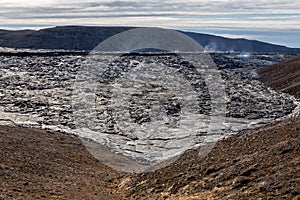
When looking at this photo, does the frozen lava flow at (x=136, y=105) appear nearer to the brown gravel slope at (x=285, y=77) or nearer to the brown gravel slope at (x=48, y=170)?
the brown gravel slope at (x=285, y=77)

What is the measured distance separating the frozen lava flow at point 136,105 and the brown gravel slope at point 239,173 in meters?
7.55

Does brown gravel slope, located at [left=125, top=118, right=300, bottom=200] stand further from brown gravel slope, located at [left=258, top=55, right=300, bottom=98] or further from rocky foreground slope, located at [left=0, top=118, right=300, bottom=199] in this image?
brown gravel slope, located at [left=258, top=55, right=300, bottom=98]

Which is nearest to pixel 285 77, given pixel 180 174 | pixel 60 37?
pixel 180 174

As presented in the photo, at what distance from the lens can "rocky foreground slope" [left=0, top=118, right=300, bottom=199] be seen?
1544cm

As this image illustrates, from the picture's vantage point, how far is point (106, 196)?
1864 cm

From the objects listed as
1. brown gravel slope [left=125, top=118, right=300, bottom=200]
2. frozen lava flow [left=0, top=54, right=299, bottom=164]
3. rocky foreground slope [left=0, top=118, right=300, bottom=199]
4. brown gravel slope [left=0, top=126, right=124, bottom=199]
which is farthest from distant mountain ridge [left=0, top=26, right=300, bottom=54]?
brown gravel slope [left=125, top=118, right=300, bottom=200]

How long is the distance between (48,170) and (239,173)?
8.32m

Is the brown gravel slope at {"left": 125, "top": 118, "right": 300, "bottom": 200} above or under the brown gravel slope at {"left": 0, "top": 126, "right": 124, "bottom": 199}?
above

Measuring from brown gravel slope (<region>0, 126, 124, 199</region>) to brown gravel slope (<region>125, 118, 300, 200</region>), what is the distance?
66.7 inches

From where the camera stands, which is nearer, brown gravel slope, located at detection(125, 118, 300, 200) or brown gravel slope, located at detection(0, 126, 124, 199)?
brown gravel slope, located at detection(125, 118, 300, 200)

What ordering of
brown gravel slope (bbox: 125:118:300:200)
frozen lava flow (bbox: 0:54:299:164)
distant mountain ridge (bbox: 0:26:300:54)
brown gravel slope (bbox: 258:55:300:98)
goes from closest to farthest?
brown gravel slope (bbox: 125:118:300:200) < frozen lava flow (bbox: 0:54:299:164) < brown gravel slope (bbox: 258:55:300:98) < distant mountain ridge (bbox: 0:26:300:54)

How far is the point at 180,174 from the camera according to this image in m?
18.8

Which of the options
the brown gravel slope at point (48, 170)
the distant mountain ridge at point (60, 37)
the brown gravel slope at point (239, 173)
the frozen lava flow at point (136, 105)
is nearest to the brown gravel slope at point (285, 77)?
the frozen lava flow at point (136, 105)

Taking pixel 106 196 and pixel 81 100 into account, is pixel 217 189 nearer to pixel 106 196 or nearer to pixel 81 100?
pixel 106 196
